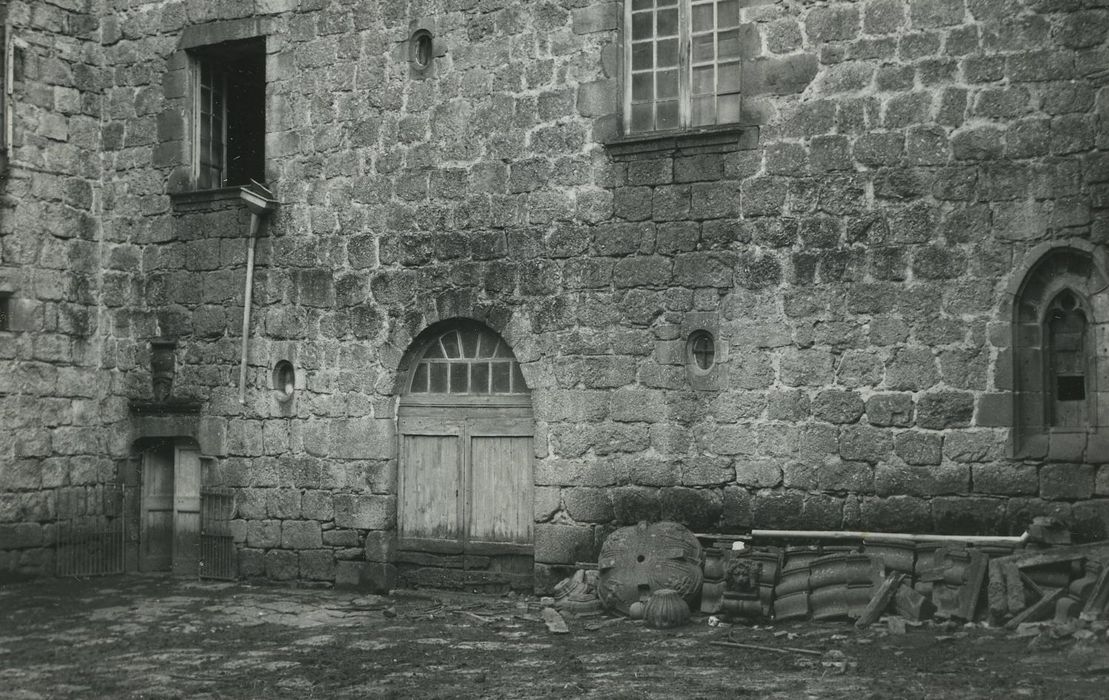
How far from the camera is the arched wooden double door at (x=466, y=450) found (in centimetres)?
973

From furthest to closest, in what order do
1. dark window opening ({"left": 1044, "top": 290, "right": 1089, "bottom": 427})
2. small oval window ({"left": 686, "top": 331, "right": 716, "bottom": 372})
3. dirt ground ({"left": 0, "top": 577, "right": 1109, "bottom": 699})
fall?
small oval window ({"left": 686, "top": 331, "right": 716, "bottom": 372})
dark window opening ({"left": 1044, "top": 290, "right": 1089, "bottom": 427})
dirt ground ({"left": 0, "top": 577, "right": 1109, "bottom": 699})

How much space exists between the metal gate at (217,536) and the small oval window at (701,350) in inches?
175

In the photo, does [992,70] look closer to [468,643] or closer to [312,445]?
[468,643]

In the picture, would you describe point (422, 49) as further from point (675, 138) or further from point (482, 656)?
point (482, 656)

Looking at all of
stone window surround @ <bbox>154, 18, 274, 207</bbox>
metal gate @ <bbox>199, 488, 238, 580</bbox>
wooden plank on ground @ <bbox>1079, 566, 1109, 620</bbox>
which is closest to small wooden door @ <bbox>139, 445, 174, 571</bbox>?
metal gate @ <bbox>199, 488, 238, 580</bbox>

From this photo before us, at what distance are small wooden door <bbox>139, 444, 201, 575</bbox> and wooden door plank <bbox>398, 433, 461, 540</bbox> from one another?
2215 millimetres

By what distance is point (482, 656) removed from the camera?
7.40 metres

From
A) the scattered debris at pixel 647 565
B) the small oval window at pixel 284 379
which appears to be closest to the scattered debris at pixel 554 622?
the scattered debris at pixel 647 565

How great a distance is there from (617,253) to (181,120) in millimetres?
4596

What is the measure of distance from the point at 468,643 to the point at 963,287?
13.5 feet

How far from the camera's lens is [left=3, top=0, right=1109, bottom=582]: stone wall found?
804 cm

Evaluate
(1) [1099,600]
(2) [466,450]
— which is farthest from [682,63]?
(1) [1099,600]

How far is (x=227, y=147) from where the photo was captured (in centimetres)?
1147

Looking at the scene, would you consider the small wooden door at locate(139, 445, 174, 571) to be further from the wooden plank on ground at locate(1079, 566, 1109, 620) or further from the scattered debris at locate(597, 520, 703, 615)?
the wooden plank on ground at locate(1079, 566, 1109, 620)
